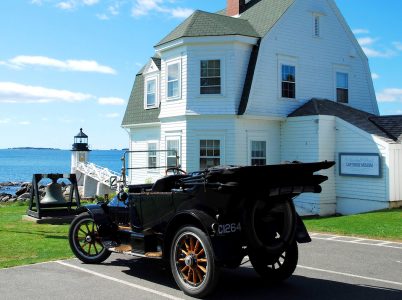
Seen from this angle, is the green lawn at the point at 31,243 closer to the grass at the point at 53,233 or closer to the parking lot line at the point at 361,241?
the grass at the point at 53,233

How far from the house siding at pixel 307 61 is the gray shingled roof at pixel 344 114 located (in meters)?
0.64

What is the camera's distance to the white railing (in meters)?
32.0

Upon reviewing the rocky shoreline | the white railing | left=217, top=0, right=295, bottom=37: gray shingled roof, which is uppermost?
left=217, top=0, right=295, bottom=37: gray shingled roof

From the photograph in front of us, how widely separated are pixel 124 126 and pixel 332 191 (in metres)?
12.1

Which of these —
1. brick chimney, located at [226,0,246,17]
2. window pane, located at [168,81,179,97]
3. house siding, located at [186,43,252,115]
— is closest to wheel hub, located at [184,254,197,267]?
house siding, located at [186,43,252,115]

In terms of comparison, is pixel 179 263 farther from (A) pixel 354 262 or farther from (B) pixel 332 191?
(B) pixel 332 191

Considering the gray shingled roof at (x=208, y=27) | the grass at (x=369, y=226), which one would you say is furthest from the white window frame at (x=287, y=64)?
the grass at (x=369, y=226)

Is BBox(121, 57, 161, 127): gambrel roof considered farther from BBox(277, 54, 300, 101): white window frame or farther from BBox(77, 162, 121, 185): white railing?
BBox(277, 54, 300, 101): white window frame

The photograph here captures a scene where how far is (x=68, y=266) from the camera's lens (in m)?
8.11

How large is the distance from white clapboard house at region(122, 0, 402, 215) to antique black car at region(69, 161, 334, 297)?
12207 mm

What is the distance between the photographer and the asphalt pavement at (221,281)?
6.37 metres

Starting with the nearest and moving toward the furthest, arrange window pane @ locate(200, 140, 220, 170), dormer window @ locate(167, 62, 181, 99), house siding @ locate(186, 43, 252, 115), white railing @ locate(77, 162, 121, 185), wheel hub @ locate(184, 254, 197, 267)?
wheel hub @ locate(184, 254, 197, 267) → house siding @ locate(186, 43, 252, 115) → window pane @ locate(200, 140, 220, 170) → dormer window @ locate(167, 62, 181, 99) → white railing @ locate(77, 162, 121, 185)

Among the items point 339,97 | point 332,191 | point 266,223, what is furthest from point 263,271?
point 339,97

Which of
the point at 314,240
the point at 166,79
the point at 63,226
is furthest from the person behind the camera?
the point at 166,79
